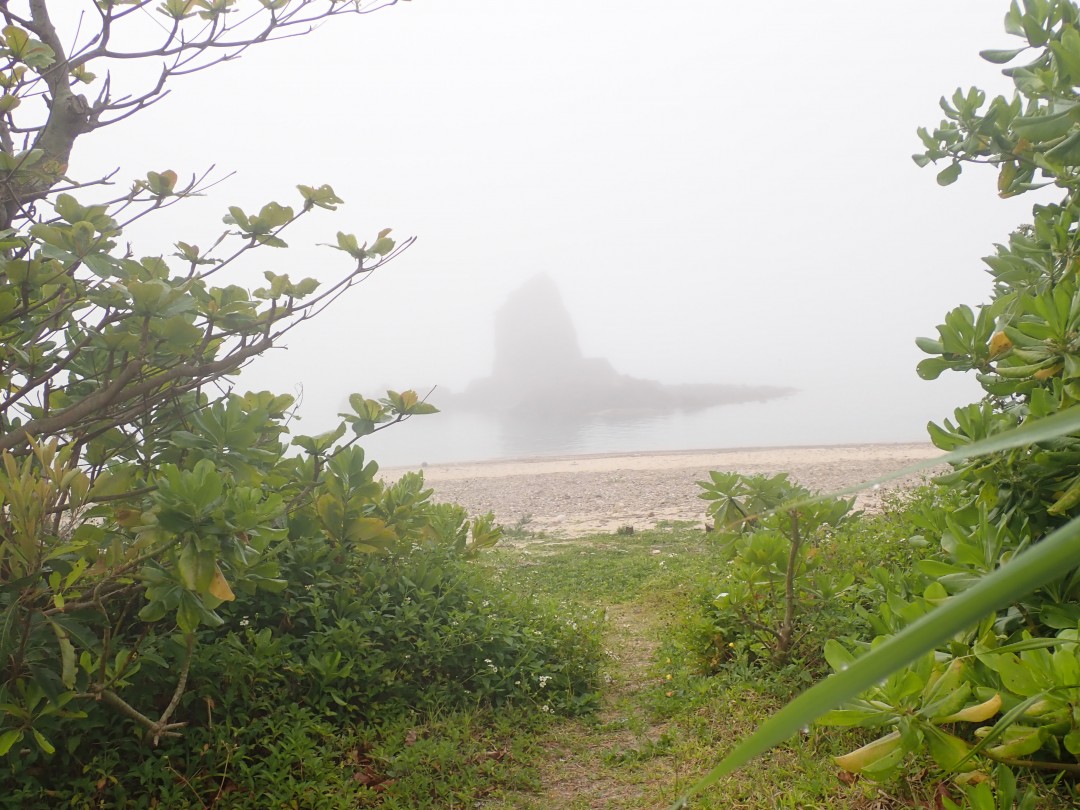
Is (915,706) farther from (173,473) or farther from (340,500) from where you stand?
(340,500)

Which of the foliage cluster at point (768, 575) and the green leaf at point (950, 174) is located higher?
the green leaf at point (950, 174)

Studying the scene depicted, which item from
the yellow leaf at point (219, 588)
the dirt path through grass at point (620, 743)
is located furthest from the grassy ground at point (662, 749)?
the yellow leaf at point (219, 588)

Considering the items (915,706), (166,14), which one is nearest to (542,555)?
(166,14)

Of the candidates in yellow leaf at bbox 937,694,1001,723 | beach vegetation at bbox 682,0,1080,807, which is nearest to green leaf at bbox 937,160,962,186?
beach vegetation at bbox 682,0,1080,807

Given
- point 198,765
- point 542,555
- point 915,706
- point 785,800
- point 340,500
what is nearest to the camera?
point 915,706

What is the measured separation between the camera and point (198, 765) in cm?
261

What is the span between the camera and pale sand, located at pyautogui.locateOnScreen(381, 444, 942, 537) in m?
11.8

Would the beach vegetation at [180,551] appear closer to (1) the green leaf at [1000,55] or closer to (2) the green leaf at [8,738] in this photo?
(2) the green leaf at [8,738]

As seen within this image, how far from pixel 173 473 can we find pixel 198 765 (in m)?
1.24

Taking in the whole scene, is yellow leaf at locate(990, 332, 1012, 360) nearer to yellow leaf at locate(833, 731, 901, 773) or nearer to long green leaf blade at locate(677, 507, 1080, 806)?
yellow leaf at locate(833, 731, 901, 773)

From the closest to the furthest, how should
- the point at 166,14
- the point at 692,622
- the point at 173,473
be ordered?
the point at 173,473
the point at 166,14
the point at 692,622

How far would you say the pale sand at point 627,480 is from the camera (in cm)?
1179

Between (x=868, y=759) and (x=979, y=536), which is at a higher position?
(x=979, y=536)

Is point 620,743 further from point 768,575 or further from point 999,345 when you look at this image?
point 999,345
